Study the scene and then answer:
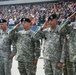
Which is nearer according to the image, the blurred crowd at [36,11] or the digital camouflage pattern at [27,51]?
the digital camouflage pattern at [27,51]

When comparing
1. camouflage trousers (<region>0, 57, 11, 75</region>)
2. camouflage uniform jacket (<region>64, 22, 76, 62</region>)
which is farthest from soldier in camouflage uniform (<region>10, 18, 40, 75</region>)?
camouflage uniform jacket (<region>64, 22, 76, 62</region>)

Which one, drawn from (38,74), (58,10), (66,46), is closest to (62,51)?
(66,46)

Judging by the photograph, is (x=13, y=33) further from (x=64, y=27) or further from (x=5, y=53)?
(x=64, y=27)

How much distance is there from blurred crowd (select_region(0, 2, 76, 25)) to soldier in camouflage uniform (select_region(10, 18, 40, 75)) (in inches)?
458

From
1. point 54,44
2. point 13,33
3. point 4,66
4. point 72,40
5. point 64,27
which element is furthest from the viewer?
point 4,66

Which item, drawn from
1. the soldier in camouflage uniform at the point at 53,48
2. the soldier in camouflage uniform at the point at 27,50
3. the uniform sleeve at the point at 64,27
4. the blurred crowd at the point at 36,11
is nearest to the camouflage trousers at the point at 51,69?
the soldier in camouflage uniform at the point at 53,48

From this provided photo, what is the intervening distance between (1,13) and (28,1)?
2442 mm

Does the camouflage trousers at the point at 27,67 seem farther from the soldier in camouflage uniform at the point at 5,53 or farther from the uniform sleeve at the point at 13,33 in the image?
the uniform sleeve at the point at 13,33

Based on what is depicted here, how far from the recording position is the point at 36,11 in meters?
19.5

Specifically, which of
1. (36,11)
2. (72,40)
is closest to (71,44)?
(72,40)

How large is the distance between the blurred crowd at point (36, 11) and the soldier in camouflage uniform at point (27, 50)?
1162 cm

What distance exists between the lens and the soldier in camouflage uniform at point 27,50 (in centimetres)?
438

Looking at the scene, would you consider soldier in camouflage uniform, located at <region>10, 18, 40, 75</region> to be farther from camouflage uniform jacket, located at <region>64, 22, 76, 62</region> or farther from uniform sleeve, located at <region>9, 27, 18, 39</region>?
camouflage uniform jacket, located at <region>64, 22, 76, 62</region>

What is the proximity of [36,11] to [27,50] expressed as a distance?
15239 mm
